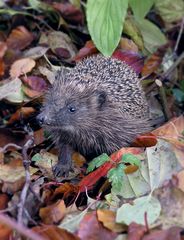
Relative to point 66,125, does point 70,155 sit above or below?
below

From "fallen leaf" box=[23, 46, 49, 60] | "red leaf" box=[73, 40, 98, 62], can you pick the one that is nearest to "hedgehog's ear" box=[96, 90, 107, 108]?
"red leaf" box=[73, 40, 98, 62]

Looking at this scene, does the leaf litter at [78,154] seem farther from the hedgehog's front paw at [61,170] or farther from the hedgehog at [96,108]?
the hedgehog at [96,108]

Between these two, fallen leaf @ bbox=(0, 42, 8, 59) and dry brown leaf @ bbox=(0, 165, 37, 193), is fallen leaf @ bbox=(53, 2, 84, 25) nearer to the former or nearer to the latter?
fallen leaf @ bbox=(0, 42, 8, 59)

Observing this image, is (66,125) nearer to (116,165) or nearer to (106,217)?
(116,165)

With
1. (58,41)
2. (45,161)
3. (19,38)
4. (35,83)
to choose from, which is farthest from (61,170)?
(19,38)

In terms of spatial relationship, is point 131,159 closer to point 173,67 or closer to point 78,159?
point 78,159

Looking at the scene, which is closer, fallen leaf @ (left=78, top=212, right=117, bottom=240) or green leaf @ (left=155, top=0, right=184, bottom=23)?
fallen leaf @ (left=78, top=212, right=117, bottom=240)

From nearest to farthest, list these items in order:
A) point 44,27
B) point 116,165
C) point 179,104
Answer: point 116,165 < point 179,104 < point 44,27

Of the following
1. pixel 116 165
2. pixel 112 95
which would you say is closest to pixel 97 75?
pixel 112 95
